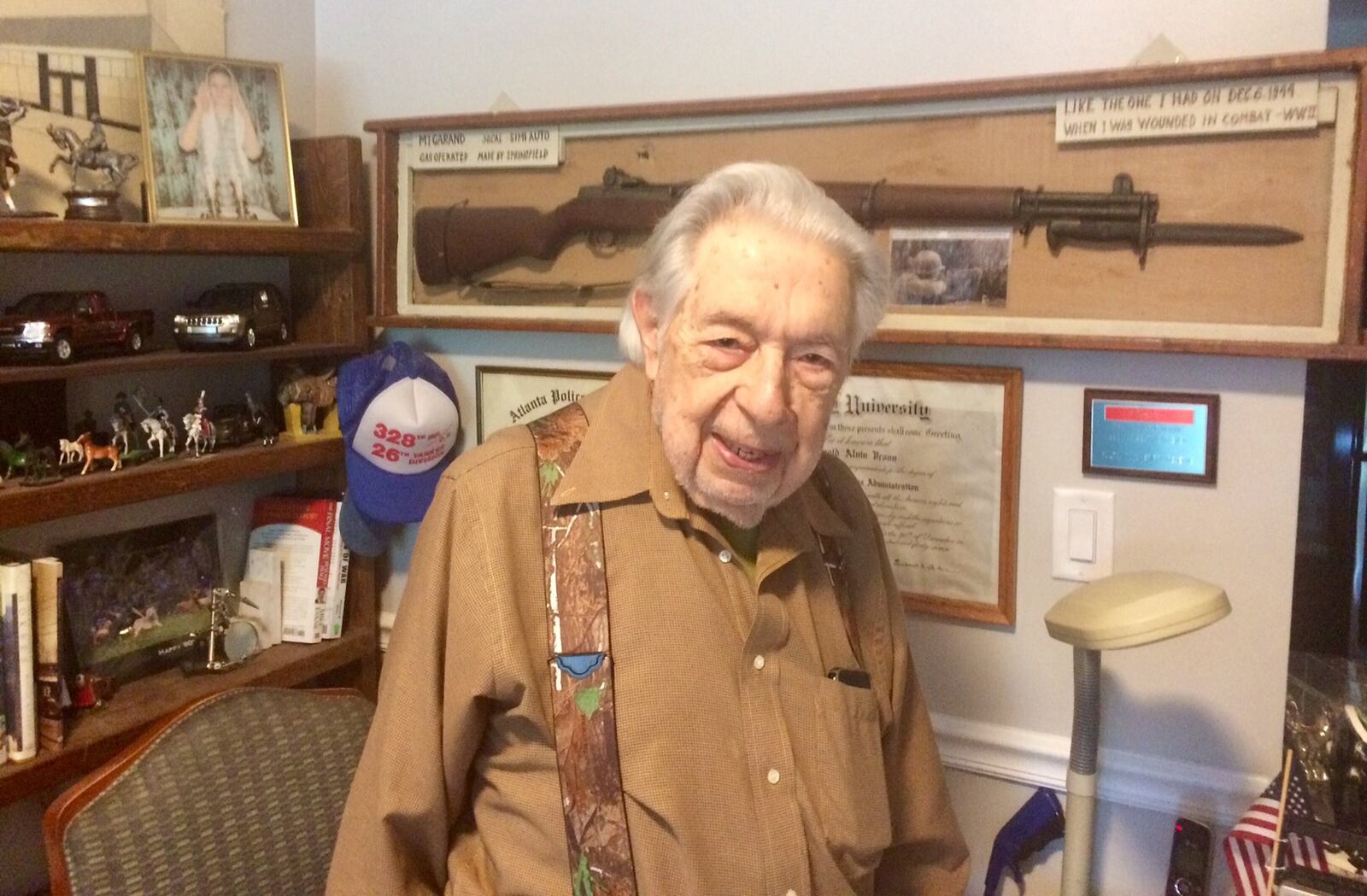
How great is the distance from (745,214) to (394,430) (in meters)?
0.88

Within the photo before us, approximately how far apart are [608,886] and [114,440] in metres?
0.98

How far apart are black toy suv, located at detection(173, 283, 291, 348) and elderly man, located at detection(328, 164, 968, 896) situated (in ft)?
2.33

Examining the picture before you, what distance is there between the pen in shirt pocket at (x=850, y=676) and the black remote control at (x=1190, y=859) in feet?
1.66

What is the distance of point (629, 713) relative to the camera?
39.9 inches

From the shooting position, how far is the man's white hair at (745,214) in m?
1.05

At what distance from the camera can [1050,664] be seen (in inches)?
55.6

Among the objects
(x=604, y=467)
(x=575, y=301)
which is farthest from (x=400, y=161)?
(x=604, y=467)

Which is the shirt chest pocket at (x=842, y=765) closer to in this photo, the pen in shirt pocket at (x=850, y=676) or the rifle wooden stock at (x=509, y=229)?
the pen in shirt pocket at (x=850, y=676)

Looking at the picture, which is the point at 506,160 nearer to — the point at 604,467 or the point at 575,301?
the point at 575,301

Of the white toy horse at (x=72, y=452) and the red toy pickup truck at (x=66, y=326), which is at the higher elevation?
the red toy pickup truck at (x=66, y=326)

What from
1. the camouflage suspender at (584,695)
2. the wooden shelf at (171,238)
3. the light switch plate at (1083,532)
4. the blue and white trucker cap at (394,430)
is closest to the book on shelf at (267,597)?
the blue and white trucker cap at (394,430)

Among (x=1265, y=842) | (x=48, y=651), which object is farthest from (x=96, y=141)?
(x=1265, y=842)

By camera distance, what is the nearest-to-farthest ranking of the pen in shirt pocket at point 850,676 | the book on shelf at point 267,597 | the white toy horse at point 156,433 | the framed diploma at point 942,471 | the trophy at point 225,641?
1. the pen in shirt pocket at point 850,676
2. the framed diploma at point 942,471
3. the white toy horse at point 156,433
4. the trophy at point 225,641
5. the book on shelf at point 267,597

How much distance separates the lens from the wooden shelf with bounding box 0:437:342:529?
133 cm
